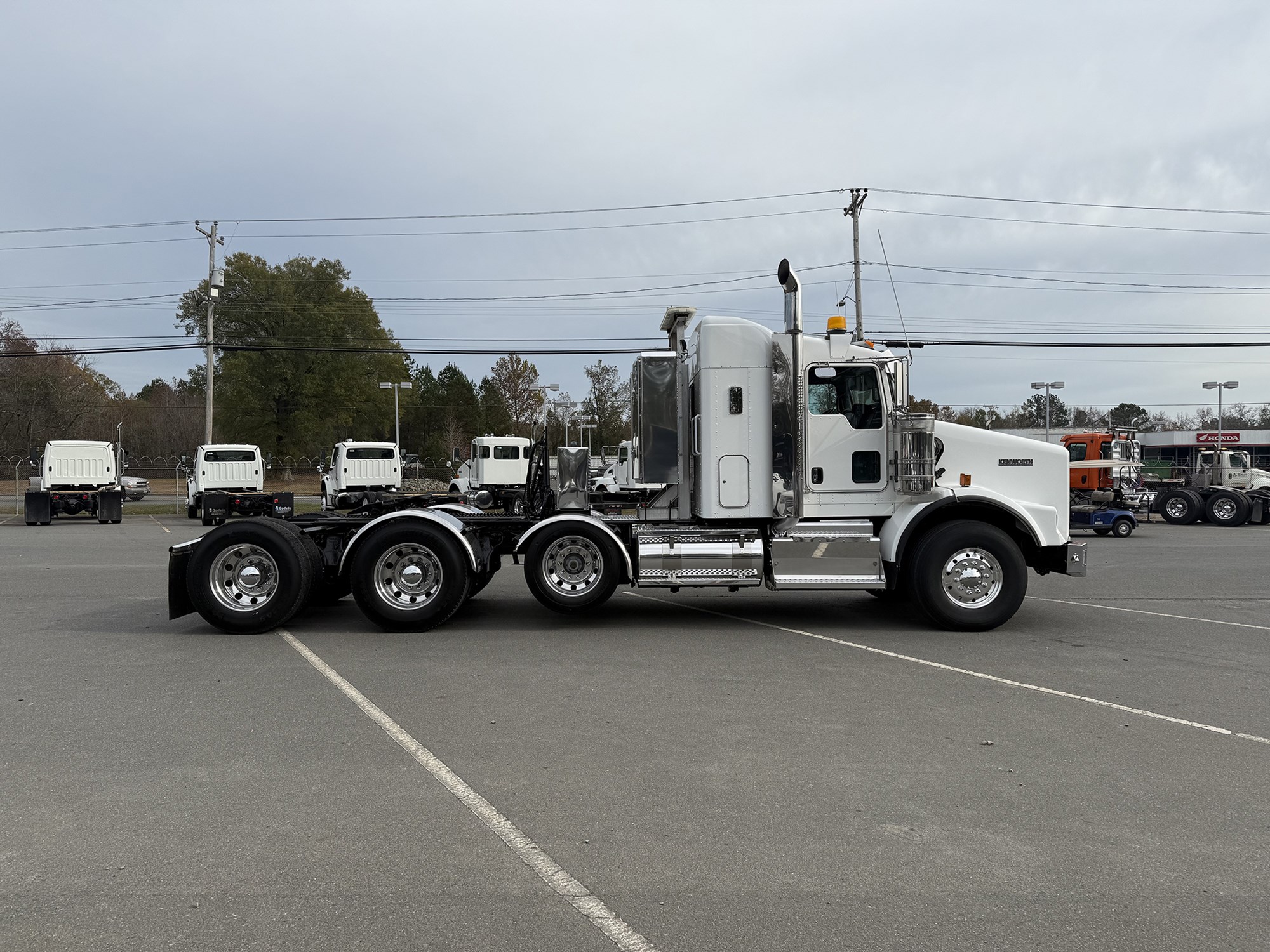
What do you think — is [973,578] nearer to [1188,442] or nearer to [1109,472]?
[1109,472]

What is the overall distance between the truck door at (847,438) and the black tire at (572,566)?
2278 mm

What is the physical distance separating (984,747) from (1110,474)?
852 inches

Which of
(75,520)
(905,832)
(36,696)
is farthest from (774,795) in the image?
(75,520)

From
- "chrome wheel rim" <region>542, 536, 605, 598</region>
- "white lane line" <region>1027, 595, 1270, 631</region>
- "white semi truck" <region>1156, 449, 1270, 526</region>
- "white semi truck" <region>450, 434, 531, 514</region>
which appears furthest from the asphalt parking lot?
"white semi truck" <region>450, 434, 531, 514</region>

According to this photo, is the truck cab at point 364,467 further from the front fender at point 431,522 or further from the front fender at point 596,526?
the front fender at point 596,526

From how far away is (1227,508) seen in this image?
2758 cm

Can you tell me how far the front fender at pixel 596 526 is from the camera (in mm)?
9461

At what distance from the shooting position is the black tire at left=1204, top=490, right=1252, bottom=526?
27281mm

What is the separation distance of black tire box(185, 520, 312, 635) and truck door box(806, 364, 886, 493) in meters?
5.30

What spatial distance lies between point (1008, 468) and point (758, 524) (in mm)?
2633

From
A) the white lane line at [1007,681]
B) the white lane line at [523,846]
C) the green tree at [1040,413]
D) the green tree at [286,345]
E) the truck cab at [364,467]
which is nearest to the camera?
the white lane line at [523,846]

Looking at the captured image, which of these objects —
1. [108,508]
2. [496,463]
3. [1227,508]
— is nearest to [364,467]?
[496,463]

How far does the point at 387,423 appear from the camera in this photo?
7350cm

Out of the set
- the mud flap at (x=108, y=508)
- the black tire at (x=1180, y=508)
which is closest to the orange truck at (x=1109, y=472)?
the black tire at (x=1180, y=508)
